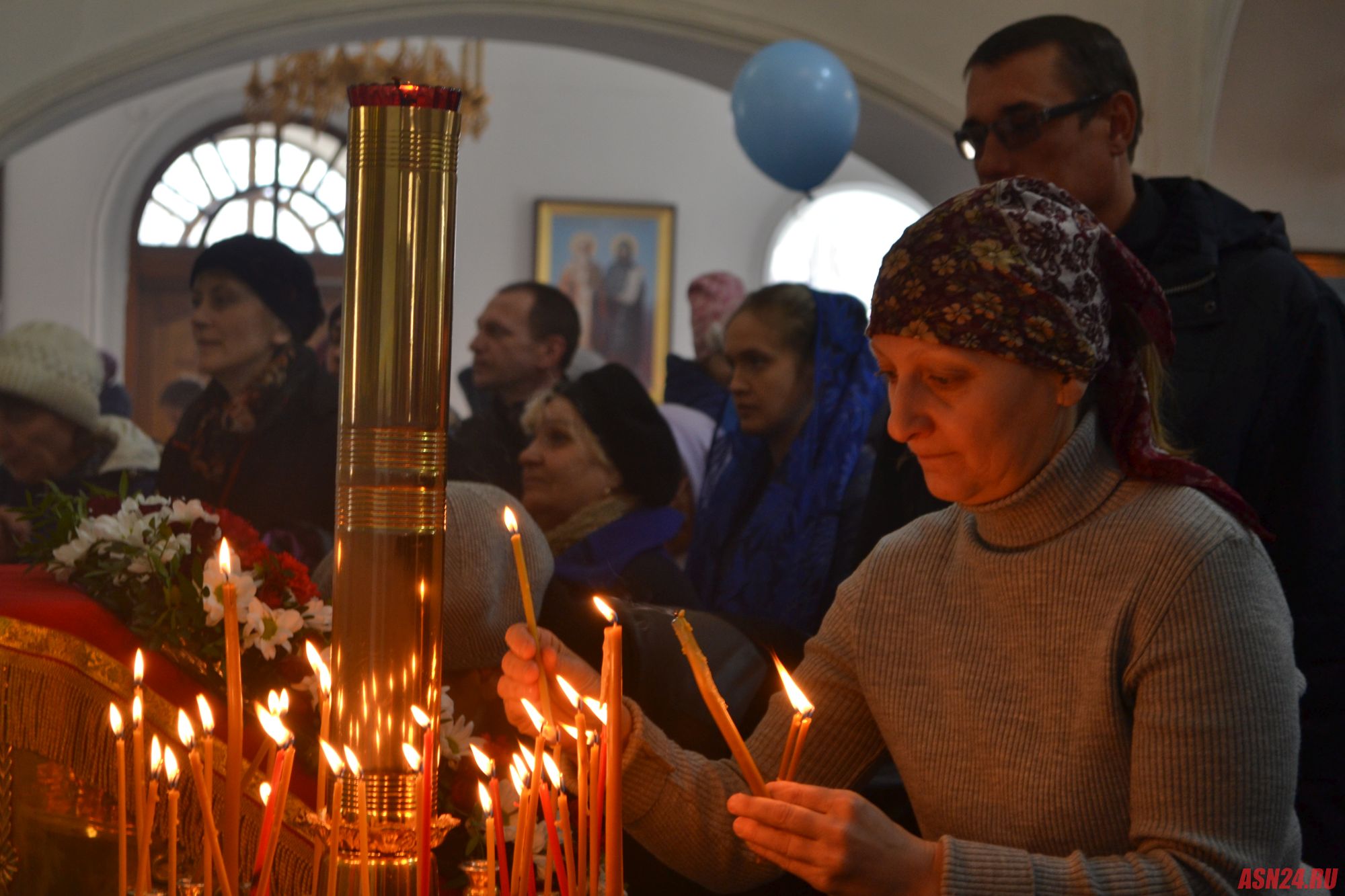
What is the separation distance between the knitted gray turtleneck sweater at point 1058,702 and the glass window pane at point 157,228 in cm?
1133

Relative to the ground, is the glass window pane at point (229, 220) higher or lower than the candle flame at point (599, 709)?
higher

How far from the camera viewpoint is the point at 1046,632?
143 cm

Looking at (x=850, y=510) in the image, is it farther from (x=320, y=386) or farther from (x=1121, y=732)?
(x=1121, y=732)

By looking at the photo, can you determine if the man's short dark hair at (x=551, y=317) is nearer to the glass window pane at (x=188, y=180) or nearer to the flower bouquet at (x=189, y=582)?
the flower bouquet at (x=189, y=582)

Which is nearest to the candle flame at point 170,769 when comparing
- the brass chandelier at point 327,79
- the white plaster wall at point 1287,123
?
the white plaster wall at point 1287,123

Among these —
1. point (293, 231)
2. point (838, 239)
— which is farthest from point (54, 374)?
point (838, 239)

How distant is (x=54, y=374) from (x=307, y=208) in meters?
8.03

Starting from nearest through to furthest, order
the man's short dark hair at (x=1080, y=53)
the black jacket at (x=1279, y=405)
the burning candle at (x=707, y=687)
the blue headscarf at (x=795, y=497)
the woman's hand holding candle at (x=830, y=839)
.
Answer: the burning candle at (x=707, y=687), the woman's hand holding candle at (x=830, y=839), the black jacket at (x=1279, y=405), the man's short dark hair at (x=1080, y=53), the blue headscarf at (x=795, y=497)

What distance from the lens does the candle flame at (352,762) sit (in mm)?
986

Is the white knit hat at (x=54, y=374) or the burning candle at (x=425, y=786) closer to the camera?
the burning candle at (x=425, y=786)

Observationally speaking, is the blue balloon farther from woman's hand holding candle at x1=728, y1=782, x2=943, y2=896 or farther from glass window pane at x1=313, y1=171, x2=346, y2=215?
glass window pane at x1=313, y1=171, x2=346, y2=215

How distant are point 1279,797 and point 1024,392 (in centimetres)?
43

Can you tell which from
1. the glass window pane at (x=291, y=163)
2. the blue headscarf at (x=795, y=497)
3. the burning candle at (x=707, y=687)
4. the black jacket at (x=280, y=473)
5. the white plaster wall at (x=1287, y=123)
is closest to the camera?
the burning candle at (x=707, y=687)

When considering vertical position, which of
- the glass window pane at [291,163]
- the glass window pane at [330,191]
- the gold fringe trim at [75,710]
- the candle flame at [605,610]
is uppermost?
the glass window pane at [291,163]
